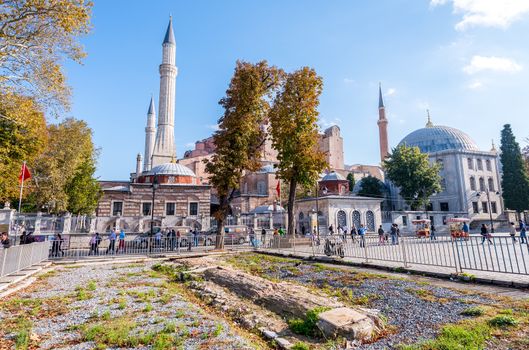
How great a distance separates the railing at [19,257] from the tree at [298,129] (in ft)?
39.5

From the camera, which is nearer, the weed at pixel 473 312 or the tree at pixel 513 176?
the weed at pixel 473 312

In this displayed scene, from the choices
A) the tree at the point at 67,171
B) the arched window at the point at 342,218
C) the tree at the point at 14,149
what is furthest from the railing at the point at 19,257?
the arched window at the point at 342,218

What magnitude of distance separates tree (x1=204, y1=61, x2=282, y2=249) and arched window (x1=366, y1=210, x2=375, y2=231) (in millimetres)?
17195

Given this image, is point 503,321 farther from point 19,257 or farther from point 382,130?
→ point 382,130

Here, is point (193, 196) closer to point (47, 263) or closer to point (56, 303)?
point (47, 263)

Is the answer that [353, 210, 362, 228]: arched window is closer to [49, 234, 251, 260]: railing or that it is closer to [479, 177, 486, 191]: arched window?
[49, 234, 251, 260]: railing

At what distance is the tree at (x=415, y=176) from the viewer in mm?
35812

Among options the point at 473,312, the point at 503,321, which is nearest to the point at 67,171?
the point at 473,312

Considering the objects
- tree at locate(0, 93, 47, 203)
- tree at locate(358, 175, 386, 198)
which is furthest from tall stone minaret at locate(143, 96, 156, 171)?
tree at locate(358, 175, 386, 198)

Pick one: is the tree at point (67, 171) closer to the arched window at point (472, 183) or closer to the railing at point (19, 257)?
the railing at point (19, 257)

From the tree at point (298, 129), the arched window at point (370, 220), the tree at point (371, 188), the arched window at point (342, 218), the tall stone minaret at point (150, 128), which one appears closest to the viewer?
the tree at point (298, 129)

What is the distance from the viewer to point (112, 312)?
5.38 m

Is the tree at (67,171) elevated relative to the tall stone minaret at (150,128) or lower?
lower

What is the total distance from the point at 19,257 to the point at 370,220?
28068 mm
